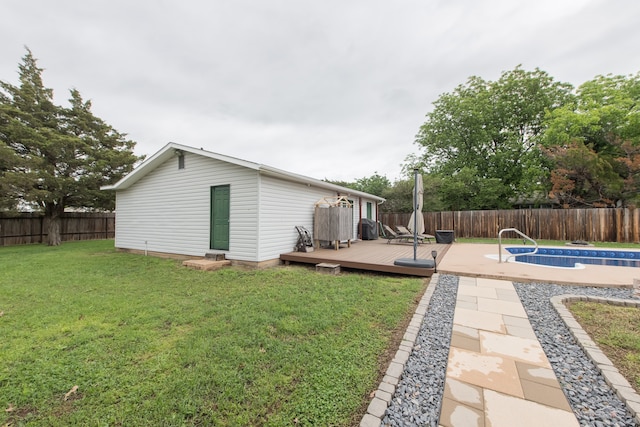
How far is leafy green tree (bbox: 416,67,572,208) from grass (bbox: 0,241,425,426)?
17452 millimetres

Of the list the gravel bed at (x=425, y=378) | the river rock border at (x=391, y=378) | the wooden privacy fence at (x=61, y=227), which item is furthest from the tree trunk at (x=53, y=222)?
the gravel bed at (x=425, y=378)

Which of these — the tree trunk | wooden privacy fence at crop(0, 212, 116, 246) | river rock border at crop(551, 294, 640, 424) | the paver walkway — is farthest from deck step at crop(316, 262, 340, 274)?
wooden privacy fence at crop(0, 212, 116, 246)

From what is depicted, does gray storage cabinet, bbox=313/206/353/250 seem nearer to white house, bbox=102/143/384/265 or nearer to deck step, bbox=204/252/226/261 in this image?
white house, bbox=102/143/384/265

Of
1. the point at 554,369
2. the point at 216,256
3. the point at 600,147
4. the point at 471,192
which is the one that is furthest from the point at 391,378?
the point at 600,147

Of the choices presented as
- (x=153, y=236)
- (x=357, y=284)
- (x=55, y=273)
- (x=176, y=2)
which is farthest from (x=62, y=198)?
(x=357, y=284)

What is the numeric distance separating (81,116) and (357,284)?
16.4 meters

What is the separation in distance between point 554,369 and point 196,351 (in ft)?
10.5

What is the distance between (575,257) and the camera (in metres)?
7.68

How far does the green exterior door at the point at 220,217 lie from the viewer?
700cm

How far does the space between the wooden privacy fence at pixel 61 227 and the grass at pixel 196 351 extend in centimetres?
1103

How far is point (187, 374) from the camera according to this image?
6.89 ft

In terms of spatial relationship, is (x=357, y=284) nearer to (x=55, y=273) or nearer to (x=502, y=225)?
(x=55, y=273)

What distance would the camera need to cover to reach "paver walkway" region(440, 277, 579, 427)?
163 centimetres

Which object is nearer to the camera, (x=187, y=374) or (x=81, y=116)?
(x=187, y=374)
